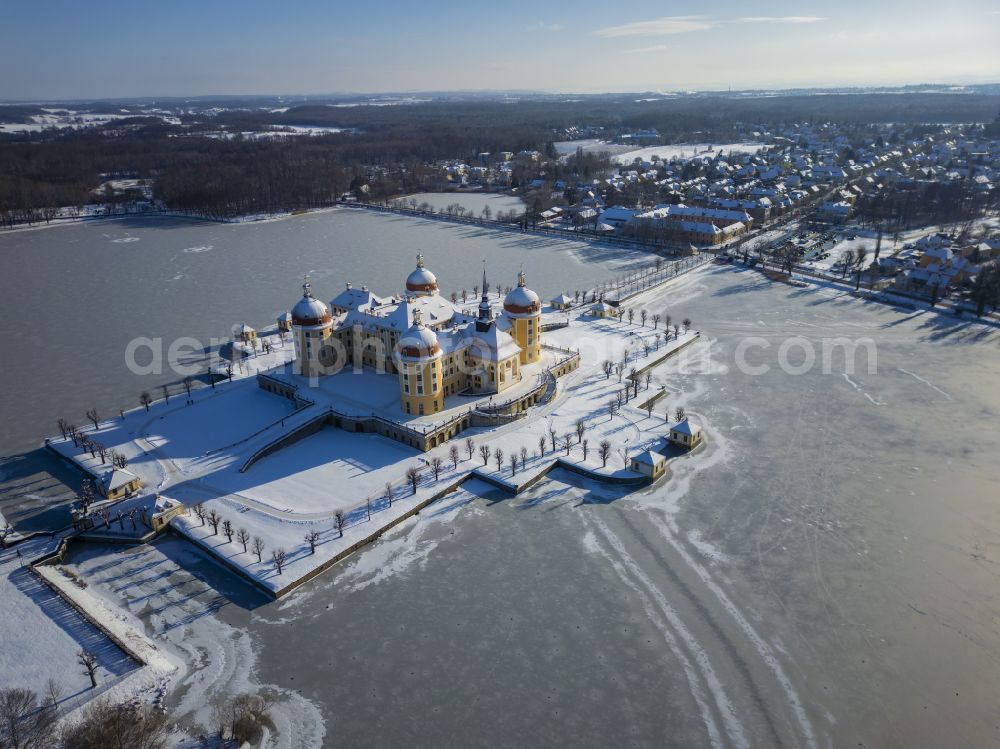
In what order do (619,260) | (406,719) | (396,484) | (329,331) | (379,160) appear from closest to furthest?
(406,719)
(396,484)
(329,331)
(619,260)
(379,160)

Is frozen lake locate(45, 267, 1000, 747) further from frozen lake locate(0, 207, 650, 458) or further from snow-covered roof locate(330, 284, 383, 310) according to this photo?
frozen lake locate(0, 207, 650, 458)

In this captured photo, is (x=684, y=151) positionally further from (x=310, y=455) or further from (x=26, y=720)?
(x=26, y=720)

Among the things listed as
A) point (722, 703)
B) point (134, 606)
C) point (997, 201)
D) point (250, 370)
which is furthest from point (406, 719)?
point (997, 201)

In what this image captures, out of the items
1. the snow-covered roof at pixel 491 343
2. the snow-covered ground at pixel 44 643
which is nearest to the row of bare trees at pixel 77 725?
the snow-covered ground at pixel 44 643

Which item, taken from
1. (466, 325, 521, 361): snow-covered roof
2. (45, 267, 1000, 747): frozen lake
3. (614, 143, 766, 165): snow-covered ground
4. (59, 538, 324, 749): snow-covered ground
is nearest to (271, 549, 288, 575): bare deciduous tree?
(59, 538, 324, 749): snow-covered ground

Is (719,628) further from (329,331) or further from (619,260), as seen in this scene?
(619,260)

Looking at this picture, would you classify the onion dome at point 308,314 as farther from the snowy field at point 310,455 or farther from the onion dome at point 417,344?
the onion dome at point 417,344
